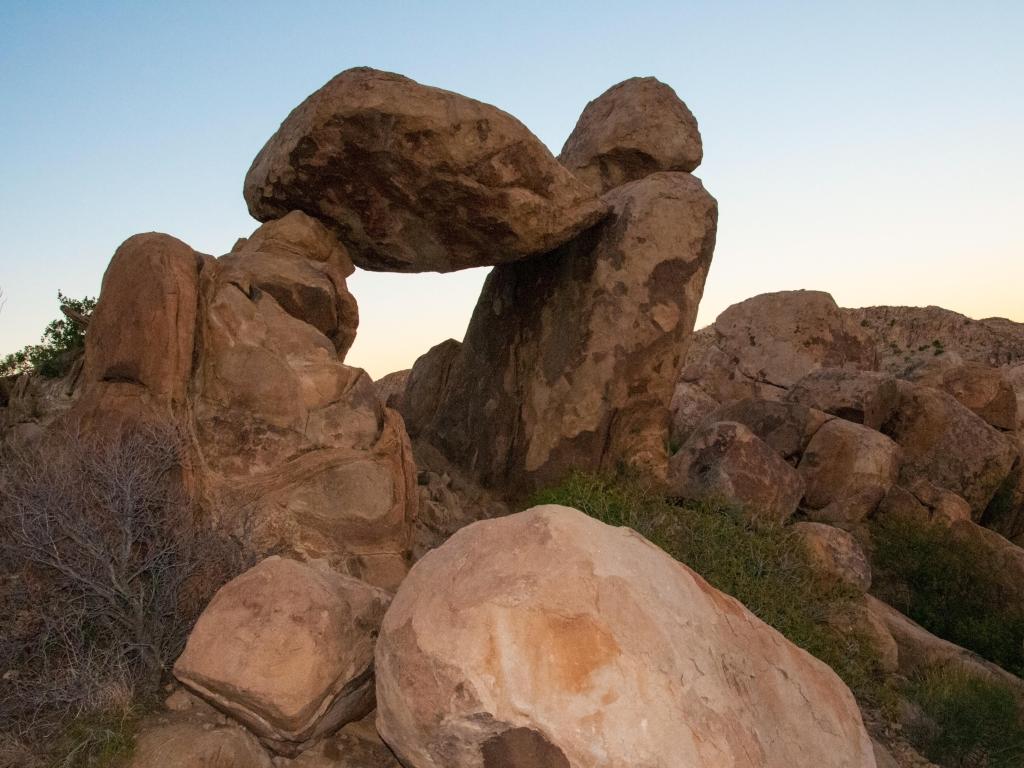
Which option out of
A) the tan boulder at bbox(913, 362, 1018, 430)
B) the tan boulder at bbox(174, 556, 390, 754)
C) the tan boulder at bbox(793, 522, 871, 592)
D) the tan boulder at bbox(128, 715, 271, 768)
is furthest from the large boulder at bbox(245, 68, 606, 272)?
the tan boulder at bbox(913, 362, 1018, 430)

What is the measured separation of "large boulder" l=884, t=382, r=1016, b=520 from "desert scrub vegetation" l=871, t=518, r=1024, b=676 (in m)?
1.49

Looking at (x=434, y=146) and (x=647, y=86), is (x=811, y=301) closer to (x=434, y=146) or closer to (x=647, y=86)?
(x=647, y=86)

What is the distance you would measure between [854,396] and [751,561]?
189 inches

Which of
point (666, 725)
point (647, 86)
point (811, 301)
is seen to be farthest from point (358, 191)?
point (811, 301)

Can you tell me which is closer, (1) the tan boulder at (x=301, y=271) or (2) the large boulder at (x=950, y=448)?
(1) the tan boulder at (x=301, y=271)

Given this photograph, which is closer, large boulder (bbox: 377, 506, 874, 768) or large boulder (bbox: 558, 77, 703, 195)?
large boulder (bbox: 377, 506, 874, 768)

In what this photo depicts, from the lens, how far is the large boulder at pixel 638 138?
11.9 m

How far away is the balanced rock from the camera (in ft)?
41.5

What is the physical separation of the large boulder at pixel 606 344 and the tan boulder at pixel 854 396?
11.3 feet

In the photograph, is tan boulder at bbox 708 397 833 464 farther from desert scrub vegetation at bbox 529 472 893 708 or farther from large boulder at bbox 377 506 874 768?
large boulder at bbox 377 506 874 768

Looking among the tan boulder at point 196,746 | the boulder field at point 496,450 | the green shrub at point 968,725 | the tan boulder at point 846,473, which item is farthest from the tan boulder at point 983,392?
the tan boulder at point 196,746

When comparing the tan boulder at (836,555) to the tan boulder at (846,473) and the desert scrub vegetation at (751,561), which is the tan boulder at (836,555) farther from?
the tan boulder at (846,473)

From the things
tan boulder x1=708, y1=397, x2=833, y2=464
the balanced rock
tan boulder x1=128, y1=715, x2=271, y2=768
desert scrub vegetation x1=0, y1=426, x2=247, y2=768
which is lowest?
tan boulder x1=128, y1=715, x2=271, y2=768

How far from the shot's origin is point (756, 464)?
10609 mm
